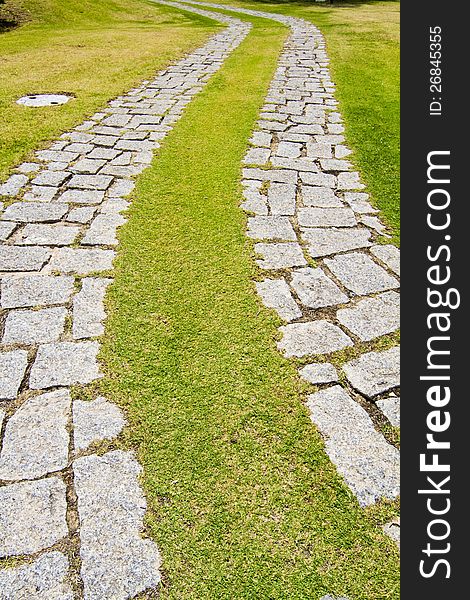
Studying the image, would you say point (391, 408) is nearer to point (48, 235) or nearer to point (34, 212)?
point (48, 235)

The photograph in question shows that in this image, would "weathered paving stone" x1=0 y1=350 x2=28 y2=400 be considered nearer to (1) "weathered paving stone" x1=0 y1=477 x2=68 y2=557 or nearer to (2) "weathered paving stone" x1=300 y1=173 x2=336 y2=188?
(1) "weathered paving stone" x1=0 y1=477 x2=68 y2=557

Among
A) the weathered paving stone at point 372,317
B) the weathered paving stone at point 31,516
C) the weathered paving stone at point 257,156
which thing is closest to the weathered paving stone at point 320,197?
the weathered paving stone at point 257,156

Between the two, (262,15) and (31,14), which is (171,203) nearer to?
(31,14)

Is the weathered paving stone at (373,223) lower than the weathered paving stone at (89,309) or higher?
higher

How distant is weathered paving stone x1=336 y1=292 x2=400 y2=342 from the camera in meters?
3.04

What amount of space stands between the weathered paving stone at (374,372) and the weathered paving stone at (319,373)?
72 millimetres

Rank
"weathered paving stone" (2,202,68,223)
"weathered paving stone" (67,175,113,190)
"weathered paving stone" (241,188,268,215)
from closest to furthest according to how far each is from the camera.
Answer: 1. "weathered paving stone" (2,202,68,223)
2. "weathered paving stone" (241,188,268,215)
3. "weathered paving stone" (67,175,113,190)

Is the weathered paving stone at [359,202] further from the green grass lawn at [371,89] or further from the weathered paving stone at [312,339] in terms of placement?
the weathered paving stone at [312,339]

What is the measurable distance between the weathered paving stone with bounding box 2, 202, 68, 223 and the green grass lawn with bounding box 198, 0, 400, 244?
264 centimetres

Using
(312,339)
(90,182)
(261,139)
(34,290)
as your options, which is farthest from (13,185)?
(312,339)

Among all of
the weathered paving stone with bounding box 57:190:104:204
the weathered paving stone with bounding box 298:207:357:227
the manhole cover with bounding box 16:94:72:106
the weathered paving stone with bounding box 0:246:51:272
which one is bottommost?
the weathered paving stone with bounding box 298:207:357:227

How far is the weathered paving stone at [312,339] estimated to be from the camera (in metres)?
2.88

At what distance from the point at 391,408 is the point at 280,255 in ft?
5.13

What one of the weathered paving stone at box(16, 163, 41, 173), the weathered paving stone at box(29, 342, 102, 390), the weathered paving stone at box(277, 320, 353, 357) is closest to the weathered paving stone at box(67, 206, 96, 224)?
the weathered paving stone at box(16, 163, 41, 173)
